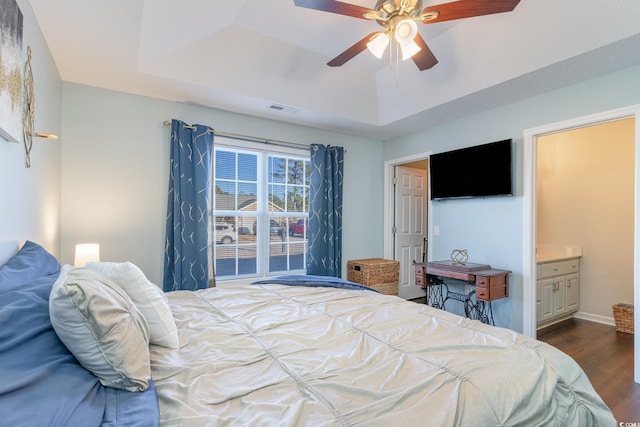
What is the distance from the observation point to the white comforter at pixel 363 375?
88cm

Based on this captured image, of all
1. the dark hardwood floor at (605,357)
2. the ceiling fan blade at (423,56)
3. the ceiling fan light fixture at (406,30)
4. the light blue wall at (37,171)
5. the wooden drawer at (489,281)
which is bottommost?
the dark hardwood floor at (605,357)

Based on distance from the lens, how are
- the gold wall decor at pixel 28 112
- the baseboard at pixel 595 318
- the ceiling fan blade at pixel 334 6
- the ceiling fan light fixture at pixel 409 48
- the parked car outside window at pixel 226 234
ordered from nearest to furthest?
the gold wall decor at pixel 28 112 < the ceiling fan blade at pixel 334 6 < the ceiling fan light fixture at pixel 409 48 < the parked car outside window at pixel 226 234 < the baseboard at pixel 595 318

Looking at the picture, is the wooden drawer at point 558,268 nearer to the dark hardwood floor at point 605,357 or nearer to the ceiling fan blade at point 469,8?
the dark hardwood floor at point 605,357

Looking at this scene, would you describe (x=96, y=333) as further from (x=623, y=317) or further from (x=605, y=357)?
(x=623, y=317)

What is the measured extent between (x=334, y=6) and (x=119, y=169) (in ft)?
7.94

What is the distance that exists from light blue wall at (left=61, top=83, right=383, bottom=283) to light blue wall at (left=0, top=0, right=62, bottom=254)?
12cm

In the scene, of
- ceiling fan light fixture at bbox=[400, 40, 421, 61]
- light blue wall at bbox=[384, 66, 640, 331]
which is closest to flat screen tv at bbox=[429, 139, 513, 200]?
light blue wall at bbox=[384, 66, 640, 331]

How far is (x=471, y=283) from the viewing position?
309 centimetres

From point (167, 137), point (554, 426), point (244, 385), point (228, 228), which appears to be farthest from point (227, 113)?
point (554, 426)

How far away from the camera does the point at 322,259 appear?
3.96 m

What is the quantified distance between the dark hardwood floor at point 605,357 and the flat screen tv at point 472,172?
1.59 m

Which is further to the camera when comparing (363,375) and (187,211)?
(187,211)

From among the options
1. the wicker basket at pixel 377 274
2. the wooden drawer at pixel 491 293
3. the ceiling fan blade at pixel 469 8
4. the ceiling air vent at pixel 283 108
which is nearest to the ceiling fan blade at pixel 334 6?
the ceiling fan blade at pixel 469 8

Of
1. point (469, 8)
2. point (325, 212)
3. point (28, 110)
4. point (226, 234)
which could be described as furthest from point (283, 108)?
point (28, 110)
